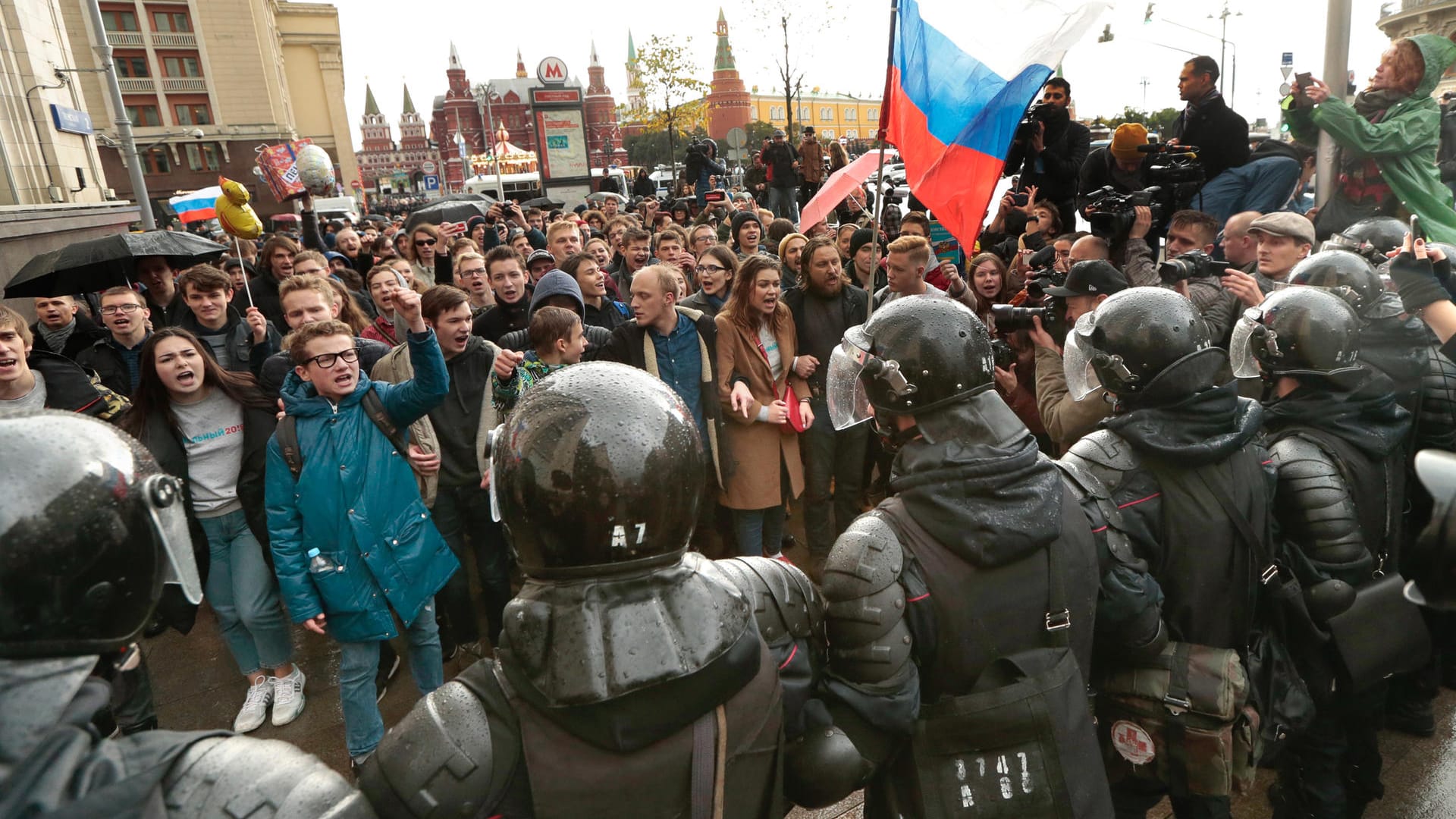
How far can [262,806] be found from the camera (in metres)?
1.06

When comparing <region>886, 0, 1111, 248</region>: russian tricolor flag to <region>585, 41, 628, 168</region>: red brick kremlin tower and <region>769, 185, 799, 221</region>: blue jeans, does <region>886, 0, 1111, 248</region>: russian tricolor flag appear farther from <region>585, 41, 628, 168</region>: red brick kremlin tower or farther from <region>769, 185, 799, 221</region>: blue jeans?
<region>585, 41, 628, 168</region>: red brick kremlin tower

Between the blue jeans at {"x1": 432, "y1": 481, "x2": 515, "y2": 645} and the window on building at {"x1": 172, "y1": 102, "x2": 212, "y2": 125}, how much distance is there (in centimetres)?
5816

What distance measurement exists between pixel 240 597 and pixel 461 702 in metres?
3.12

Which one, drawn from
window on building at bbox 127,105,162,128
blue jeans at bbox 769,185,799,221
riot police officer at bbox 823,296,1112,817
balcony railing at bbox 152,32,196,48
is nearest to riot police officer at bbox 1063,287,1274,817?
riot police officer at bbox 823,296,1112,817

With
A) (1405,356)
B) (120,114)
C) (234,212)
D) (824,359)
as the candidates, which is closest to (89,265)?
(234,212)

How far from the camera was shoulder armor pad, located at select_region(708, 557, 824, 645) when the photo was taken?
1589 mm

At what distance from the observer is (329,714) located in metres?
4.00

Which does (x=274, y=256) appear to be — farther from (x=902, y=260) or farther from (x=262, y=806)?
(x=262, y=806)

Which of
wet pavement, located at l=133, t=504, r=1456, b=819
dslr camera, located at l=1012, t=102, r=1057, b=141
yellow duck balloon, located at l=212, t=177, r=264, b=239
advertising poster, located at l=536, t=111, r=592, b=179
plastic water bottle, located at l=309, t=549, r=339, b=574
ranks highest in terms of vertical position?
advertising poster, located at l=536, t=111, r=592, b=179

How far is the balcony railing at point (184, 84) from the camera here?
48969 millimetres

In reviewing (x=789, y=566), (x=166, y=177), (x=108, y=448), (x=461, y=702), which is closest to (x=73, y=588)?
(x=108, y=448)

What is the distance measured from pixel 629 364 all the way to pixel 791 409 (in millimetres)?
1014

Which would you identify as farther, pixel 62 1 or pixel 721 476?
pixel 62 1

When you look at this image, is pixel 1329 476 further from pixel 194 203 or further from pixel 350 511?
pixel 194 203
